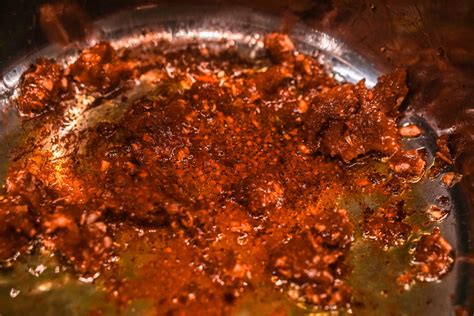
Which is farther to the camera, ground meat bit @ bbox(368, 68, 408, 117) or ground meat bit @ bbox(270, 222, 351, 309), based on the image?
→ ground meat bit @ bbox(368, 68, 408, 117)

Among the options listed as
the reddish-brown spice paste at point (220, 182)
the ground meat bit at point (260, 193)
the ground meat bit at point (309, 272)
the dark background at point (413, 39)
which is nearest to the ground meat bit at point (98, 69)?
the reddish-brown spice paste at point (220, 182)

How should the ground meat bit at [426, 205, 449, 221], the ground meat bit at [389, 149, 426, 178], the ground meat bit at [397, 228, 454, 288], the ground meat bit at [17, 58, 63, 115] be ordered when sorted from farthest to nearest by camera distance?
the ground meat bit at [17, 58, 63, 115]
the ground meat bit at [389, 149, 426, 178]
the ground meat bit at [426, 205, 449, 221]
the ground meat bit at [397, 228, 454, 288]

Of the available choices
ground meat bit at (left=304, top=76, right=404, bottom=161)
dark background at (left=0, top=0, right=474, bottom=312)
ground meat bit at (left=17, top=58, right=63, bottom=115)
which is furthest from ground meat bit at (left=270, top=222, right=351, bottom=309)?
ground meat bit at (left=17, top=58, right=63, bottom=115)

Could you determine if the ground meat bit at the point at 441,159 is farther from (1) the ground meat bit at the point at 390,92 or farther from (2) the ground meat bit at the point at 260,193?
(2) the ground meat bit at the point at 260,193

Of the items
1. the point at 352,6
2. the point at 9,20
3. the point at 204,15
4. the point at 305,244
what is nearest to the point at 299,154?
the point at 305,244

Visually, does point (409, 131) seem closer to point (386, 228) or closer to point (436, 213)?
point (436, 213)

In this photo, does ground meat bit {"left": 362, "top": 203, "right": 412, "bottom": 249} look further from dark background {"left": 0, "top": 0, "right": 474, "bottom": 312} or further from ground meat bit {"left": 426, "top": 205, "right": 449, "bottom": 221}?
dark background {"left": 0, "top": 0, "right": 474, "bottom": 312}

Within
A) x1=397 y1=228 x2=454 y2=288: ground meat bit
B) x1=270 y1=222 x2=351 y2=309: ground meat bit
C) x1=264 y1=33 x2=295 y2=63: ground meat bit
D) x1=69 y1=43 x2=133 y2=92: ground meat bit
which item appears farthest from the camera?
x1=264 y1=33 x2=295 y2=63: ground meat bit

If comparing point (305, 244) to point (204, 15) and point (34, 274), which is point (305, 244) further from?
point (204, 15)
